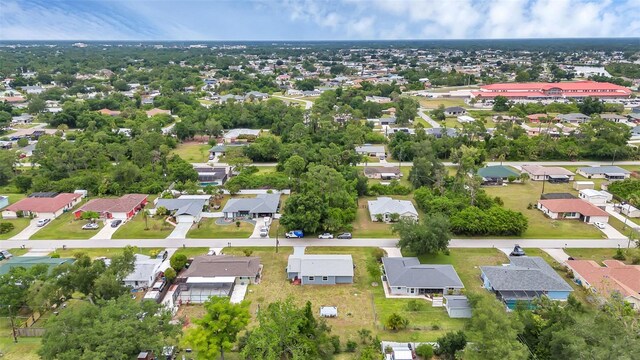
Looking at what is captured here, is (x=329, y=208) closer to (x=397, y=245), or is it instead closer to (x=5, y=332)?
(x=397, y=245)

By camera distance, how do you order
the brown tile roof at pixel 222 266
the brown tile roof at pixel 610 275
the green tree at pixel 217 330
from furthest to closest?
the brown tile roof at pixel 222 266, the brown tile roof at pixel 610 275, the green tree at pixel 217 330

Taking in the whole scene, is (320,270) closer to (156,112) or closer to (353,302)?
(353,302)

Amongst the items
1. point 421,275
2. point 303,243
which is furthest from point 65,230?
point 421,275

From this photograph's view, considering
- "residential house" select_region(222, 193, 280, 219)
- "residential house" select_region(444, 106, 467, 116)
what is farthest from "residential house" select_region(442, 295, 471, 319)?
"residential house" select_region(444, 106, 467, 116)

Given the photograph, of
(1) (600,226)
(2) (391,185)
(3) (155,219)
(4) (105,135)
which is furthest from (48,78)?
(1) (600,226)

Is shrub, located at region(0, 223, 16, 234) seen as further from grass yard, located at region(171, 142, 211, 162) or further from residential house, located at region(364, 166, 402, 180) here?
→ residential house, located at region(364, 166, 402, 180)

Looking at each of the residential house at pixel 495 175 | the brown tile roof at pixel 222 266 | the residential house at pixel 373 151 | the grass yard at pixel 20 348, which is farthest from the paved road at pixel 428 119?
the grass yard at pixel 20 348

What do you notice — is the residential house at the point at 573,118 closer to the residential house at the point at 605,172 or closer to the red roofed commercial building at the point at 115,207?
the residential house at the point at 605,172
